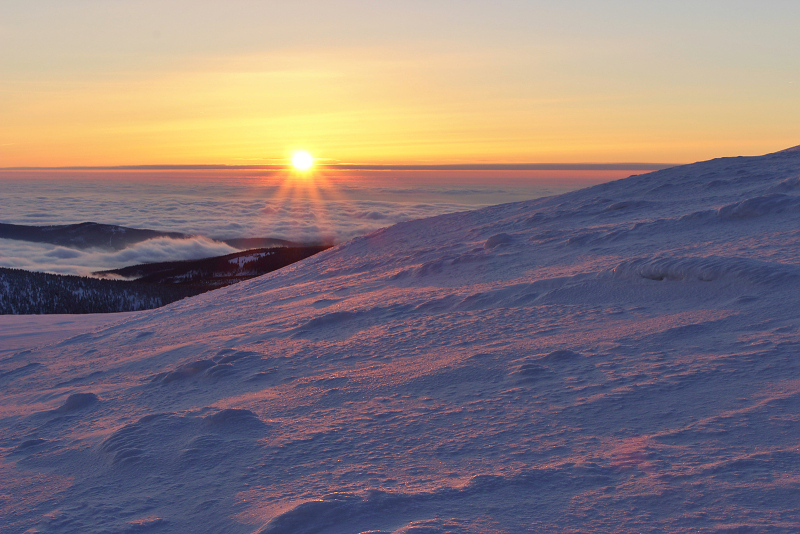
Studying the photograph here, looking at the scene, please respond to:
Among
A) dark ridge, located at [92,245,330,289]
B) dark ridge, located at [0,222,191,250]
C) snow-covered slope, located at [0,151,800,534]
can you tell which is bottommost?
dark ridge, located at [92,245,330,289]

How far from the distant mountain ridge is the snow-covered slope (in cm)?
17049

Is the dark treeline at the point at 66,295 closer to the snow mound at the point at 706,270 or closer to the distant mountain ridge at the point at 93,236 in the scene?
the snow mound at the point at 706,270

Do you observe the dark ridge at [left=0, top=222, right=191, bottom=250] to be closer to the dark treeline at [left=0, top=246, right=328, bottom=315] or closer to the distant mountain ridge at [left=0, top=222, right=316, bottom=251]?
the distant mountain ridge at [left=0, top=222, right=316, bottom=251]

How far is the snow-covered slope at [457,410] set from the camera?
8.04 ft

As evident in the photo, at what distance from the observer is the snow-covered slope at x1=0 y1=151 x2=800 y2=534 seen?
2451mm

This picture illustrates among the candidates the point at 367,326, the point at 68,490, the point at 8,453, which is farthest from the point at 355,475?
the point at 367,326

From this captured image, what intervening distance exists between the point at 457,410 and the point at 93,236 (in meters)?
202

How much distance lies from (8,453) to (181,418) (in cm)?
121

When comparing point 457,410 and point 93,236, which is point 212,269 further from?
point 457,410

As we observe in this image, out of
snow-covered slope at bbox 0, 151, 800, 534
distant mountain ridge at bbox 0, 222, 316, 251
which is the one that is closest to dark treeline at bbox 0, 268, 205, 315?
snow-covered slope at bbox 0, 151, 800, 534

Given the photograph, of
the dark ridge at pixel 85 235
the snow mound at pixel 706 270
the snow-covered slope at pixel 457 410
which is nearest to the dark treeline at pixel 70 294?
the snow-covered slope at pixel 457 410

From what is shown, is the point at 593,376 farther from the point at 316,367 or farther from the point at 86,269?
the point at 86,269

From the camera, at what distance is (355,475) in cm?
285

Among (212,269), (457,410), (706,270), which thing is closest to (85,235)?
(212,269)
